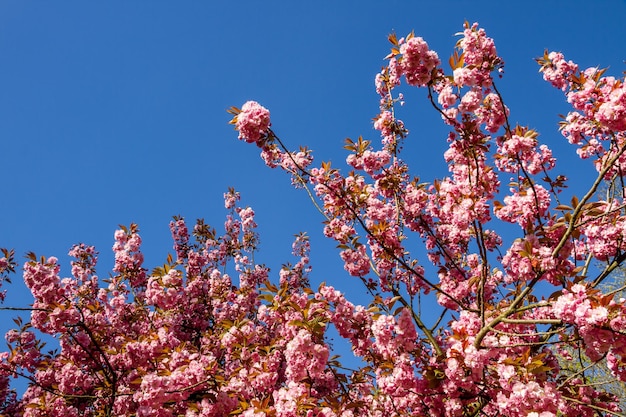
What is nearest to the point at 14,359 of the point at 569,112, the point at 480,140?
the point at 480,140

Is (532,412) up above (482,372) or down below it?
below

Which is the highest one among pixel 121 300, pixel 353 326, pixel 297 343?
pixel 121 300

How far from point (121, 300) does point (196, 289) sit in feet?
6.28

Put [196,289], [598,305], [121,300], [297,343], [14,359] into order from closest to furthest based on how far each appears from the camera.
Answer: [598,305] → [297,343] → [14,359] → [121,300] → [196,289]

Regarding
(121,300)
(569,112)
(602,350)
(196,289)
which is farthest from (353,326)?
(196,289)

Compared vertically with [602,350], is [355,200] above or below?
above

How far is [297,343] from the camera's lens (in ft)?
14.8

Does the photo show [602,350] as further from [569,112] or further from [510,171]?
[569,112]

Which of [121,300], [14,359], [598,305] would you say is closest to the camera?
Answer: [598,305]

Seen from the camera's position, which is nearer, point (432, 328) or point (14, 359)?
point (432, 328)

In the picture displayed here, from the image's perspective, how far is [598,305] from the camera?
3518 millimetres

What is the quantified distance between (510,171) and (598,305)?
2.00 m

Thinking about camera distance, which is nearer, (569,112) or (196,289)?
(569,112)

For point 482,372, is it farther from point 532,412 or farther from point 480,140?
point 480,140
